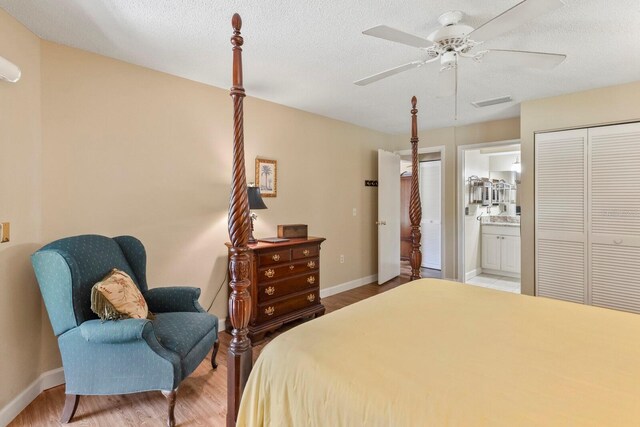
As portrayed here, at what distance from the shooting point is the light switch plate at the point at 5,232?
1.84 m

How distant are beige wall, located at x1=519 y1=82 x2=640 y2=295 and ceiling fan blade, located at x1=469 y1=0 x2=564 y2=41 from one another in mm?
2412

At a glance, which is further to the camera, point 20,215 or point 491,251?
point 491,251

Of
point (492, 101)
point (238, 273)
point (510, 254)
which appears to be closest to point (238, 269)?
point (238, 273)

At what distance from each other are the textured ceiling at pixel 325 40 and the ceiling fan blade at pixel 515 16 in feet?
0.98

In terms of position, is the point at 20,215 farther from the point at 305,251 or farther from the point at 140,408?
the point at 305,251

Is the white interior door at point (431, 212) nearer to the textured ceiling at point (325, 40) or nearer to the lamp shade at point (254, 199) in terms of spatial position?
the textured ceiling at point (325, 40)

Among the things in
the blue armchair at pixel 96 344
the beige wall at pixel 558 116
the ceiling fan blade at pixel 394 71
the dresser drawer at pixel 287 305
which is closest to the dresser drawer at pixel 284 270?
the dresser drawer at pixel 287 305

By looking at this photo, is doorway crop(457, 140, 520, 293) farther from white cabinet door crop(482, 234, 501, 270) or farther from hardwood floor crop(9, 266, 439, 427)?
hardwood floor crop(9, 266, 439, 427)

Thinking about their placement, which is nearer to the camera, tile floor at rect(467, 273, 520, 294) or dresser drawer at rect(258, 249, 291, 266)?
dresser drawer at rect(258, 249, 291, 266)

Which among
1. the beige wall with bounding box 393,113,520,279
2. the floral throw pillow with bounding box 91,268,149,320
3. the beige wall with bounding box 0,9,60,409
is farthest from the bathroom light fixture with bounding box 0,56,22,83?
the beige wall with bounding box 393,113,520,279

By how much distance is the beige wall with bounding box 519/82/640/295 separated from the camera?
3.12 metres

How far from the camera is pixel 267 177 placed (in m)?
3.60

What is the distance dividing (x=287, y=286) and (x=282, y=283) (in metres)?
0.08

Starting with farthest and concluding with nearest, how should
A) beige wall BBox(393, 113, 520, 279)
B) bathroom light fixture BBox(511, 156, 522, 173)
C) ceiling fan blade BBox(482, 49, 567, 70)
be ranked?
bathroom light fixture BBox(511, 156, 522, 173)
beige wall BBox(393, 113, 520, 279)
ceiling fan blade BBox(482, 49, 567, 70)
